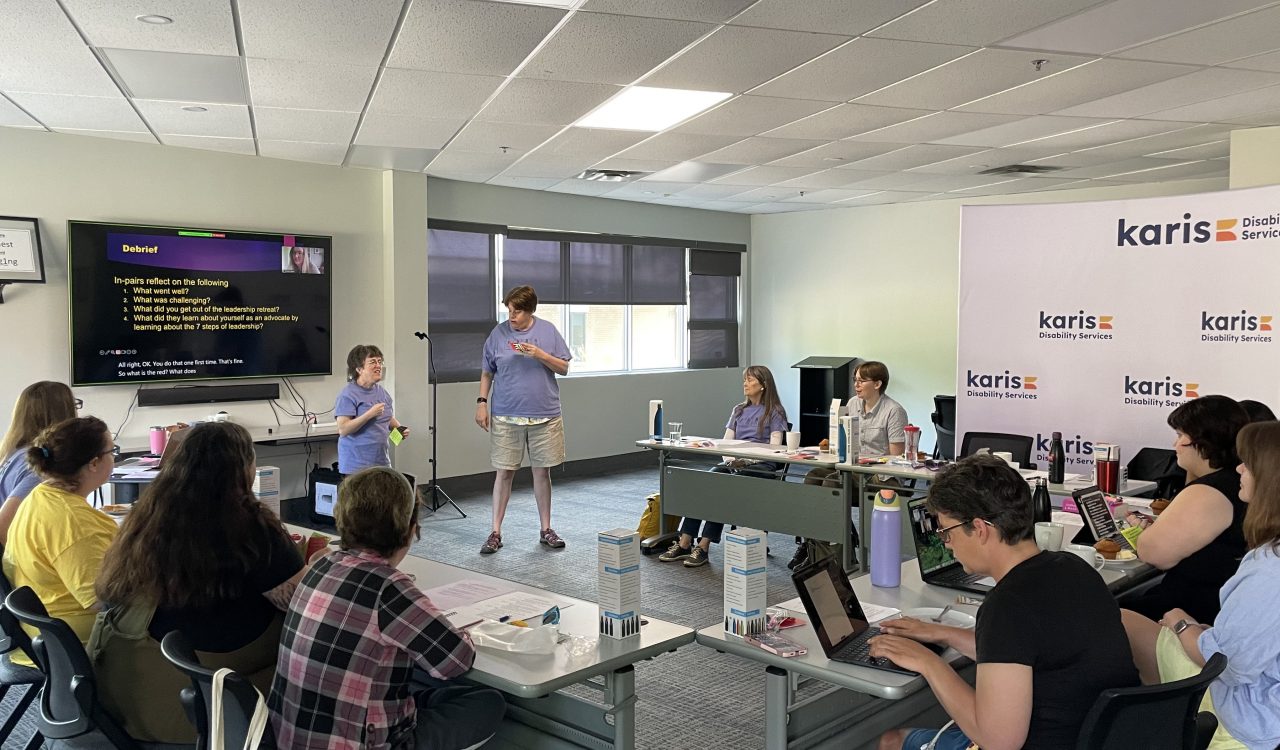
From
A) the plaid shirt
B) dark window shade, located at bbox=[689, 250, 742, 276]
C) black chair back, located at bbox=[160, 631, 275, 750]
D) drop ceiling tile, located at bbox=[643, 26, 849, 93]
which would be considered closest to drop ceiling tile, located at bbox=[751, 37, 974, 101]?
drop ceiling tile, located at bbox=[643, 26, 849, 93]

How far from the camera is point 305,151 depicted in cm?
628

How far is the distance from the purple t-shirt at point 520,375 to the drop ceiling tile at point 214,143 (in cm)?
204

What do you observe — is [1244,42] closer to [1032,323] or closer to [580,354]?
[1032,323]

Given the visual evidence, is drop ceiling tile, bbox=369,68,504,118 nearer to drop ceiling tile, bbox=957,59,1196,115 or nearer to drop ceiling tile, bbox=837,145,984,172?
drop ceiling tile, bbox=957,59,1196,115

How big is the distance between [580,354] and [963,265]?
430 cm

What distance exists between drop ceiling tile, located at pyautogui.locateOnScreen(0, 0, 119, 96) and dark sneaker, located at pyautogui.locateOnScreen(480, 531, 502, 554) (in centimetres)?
Result: 317

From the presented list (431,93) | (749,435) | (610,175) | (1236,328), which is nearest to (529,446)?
(749,435)

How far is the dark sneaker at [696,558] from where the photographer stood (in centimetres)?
549

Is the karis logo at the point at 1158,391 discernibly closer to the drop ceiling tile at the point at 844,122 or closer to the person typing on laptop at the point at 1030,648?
the drop ceiling tile at the point at 844,122

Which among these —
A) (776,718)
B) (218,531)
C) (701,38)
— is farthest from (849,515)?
A: (218,531)

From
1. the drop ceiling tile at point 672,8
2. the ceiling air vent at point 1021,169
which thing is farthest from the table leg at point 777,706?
the ceiling air vent at point 1021,169

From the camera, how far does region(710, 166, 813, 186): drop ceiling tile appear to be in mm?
7098

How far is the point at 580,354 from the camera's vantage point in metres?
9.02

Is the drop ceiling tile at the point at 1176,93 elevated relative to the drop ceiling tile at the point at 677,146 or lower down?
elevated
